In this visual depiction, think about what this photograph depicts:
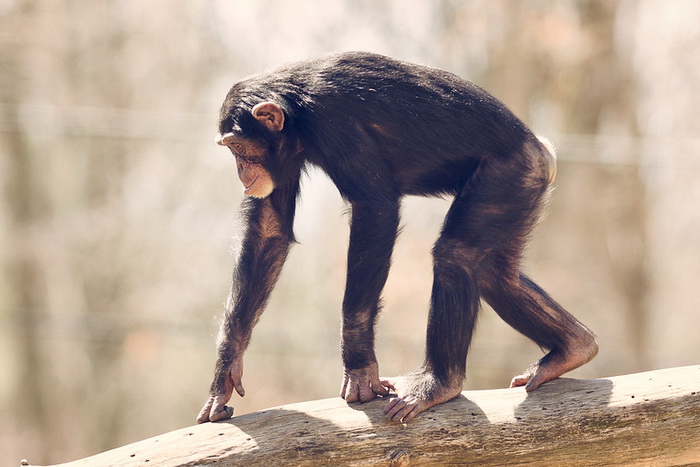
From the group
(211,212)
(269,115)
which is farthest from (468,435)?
(211,212)

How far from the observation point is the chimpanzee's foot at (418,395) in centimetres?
439

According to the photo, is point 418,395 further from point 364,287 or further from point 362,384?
point 364,287

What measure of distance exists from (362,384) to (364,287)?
0.49 meters

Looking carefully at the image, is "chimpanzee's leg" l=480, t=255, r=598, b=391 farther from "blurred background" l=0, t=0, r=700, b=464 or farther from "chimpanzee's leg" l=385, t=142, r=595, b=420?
"blurred background" l=0, t=0, r=700, b=464

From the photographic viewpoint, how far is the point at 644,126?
45.7 feet

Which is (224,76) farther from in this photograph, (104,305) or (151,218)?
(104,305)

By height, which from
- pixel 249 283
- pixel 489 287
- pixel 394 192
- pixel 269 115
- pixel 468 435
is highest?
pixel 269 115

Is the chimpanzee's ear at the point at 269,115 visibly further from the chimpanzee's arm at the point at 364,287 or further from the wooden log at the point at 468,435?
the wooden log at the point at 468,435

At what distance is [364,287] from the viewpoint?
4.52 meters

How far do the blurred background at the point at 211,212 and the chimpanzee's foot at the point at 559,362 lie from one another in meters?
7.80

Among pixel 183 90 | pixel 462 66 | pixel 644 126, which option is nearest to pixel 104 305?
pixel 183 90

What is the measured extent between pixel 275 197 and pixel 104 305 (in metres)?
12.1

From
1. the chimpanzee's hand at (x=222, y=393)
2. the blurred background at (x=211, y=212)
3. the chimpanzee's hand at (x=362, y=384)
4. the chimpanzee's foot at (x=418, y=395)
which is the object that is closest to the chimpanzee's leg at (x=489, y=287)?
the chimpanzee's foot at (x=418, y=395)

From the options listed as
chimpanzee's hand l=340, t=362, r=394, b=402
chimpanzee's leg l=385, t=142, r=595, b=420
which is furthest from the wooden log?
chimpanzee's leg l=385, t=142, r=595, b=420
